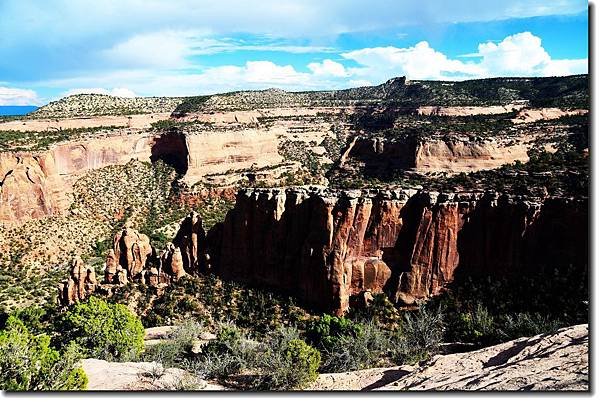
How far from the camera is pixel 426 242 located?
2859 cm

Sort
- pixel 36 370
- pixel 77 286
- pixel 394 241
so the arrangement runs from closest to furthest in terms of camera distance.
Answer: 1. pixel 36 370
2. pixel 394 241
3. pixel 77 286

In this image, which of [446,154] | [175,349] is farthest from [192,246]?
[446,154]

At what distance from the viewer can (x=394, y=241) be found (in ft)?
97.4

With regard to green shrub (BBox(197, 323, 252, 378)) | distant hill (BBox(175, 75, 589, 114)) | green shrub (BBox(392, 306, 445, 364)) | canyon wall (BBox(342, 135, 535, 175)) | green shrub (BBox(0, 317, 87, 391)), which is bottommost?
green shrub (BBox(392, 306, 445, 364))

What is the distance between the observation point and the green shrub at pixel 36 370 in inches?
564

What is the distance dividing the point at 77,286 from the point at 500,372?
2581 cm

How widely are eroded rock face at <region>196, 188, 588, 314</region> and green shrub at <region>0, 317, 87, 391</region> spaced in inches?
648

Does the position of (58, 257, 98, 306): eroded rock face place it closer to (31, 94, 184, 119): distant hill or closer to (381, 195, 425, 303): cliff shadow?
(381, 195, 425, 303): cliff shadow

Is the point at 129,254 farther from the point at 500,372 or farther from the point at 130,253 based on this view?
the point at 500,372

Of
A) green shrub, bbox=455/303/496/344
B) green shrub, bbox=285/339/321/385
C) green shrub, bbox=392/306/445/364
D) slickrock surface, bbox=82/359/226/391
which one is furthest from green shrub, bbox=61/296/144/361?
green shrub, bbox=455/303/496/344

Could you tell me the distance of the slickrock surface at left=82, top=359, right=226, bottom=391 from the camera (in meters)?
15.9

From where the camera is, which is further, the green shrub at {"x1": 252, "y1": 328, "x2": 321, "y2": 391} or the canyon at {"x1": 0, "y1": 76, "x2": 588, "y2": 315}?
the canyon at {"x1": 0, "y1": 76, "x2": 588, "y2": 315}

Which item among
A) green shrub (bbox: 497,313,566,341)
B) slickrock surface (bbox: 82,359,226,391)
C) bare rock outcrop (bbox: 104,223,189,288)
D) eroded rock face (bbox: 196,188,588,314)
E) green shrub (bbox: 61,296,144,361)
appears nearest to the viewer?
slickrock surface (bbox: 82,359,226,391)

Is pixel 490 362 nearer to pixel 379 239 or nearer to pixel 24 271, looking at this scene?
pixel 379 239
